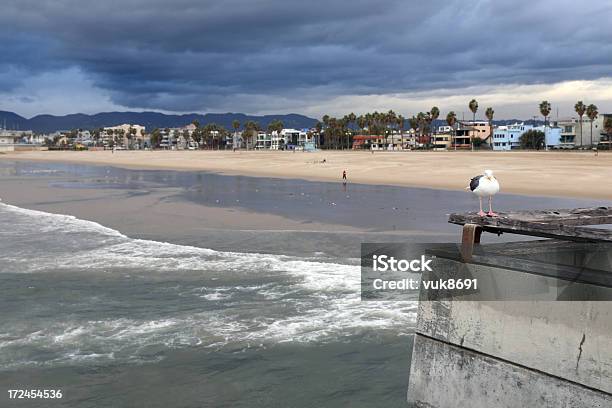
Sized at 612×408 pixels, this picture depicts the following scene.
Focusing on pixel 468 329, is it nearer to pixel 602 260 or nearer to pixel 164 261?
pixel 602 260

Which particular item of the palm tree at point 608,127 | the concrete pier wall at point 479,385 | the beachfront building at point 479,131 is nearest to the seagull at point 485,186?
the concrete pier wall at point 479,385

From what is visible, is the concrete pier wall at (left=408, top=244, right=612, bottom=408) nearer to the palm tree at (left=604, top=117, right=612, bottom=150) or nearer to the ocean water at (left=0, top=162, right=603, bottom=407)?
the ocean water at (left=0, top=162, right=603, bottom=407)

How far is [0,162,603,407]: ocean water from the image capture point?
834cm

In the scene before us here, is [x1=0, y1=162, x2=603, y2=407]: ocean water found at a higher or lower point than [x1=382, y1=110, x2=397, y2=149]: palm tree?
lower

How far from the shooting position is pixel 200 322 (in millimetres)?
11047

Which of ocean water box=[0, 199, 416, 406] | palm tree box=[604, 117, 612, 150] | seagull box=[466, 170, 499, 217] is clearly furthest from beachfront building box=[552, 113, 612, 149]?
seagull box=[466, 170, 499, 217]

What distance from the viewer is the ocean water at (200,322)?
328 inches

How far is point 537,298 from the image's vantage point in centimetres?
518

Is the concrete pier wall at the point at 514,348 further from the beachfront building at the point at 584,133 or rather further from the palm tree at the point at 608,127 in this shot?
the beachfront building at the point at 584,133

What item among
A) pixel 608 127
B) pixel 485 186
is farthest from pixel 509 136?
pixel 485 186

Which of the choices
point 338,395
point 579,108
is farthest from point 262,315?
point 579,108

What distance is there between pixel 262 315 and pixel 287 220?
14408 millimetres

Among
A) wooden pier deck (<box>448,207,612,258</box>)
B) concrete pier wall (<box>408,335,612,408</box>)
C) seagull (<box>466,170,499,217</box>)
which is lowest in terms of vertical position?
concrete pier wall (<box>408,335,612,408</box>)

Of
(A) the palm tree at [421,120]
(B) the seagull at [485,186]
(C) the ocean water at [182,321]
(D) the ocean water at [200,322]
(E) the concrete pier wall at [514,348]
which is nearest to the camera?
(E) the concrete pier wall at [514,348]
